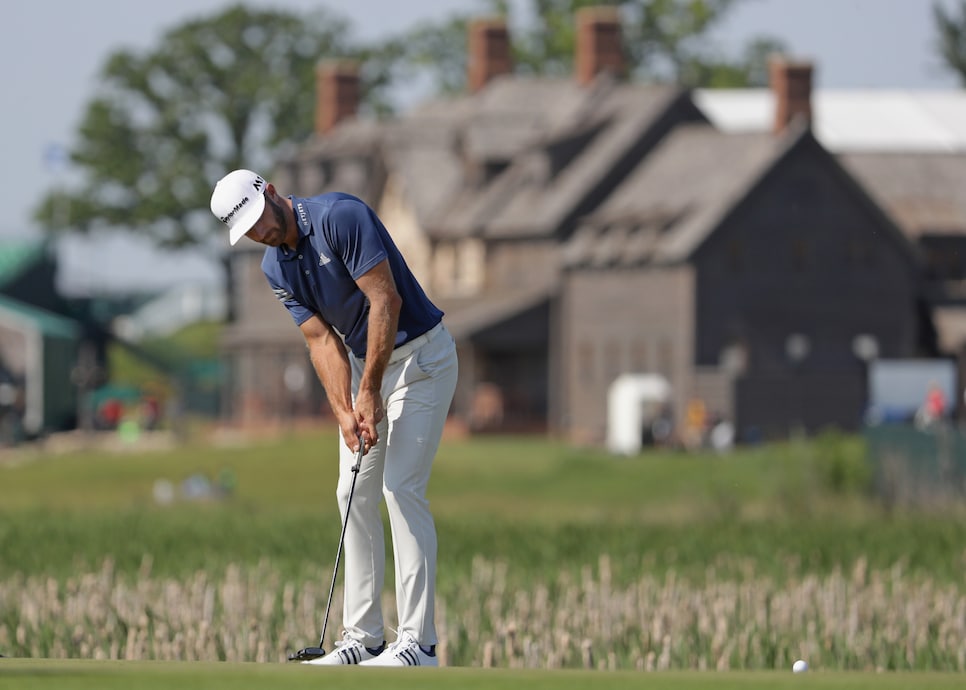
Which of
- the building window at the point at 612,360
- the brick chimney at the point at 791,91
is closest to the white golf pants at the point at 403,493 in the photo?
the building window at the point at 612,360

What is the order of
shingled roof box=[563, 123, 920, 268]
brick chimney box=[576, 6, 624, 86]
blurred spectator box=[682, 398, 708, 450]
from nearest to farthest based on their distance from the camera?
blurred spectator box=[682, 398, 708, 450] → shingled roof box=[563, 123, 920, 268] → brick chimney box=[576, 6, 624, 86]

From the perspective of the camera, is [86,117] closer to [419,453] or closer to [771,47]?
[771,47]

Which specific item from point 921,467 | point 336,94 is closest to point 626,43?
point 336,94

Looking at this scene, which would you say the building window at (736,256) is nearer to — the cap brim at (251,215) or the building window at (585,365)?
the building window at (585,365)

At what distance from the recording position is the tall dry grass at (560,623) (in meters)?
13.0

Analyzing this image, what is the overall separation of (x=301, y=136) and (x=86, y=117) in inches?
326

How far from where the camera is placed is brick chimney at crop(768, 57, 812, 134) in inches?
2527

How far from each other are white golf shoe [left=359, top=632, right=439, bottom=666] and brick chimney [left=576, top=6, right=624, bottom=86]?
61479 millimetres

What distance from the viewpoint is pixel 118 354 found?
338 feet

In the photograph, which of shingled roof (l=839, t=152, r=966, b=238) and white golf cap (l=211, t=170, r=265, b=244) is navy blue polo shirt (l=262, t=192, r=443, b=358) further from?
shingled roof (l=839, t=152, r=966, b=238)

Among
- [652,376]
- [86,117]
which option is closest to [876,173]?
[652,376]

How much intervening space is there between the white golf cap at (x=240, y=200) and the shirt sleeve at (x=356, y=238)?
31 centimetres

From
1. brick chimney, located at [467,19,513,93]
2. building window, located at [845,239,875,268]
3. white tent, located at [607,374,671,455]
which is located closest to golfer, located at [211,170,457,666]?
white tent, located at [607,374,671,455]

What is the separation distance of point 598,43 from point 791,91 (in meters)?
9.16
